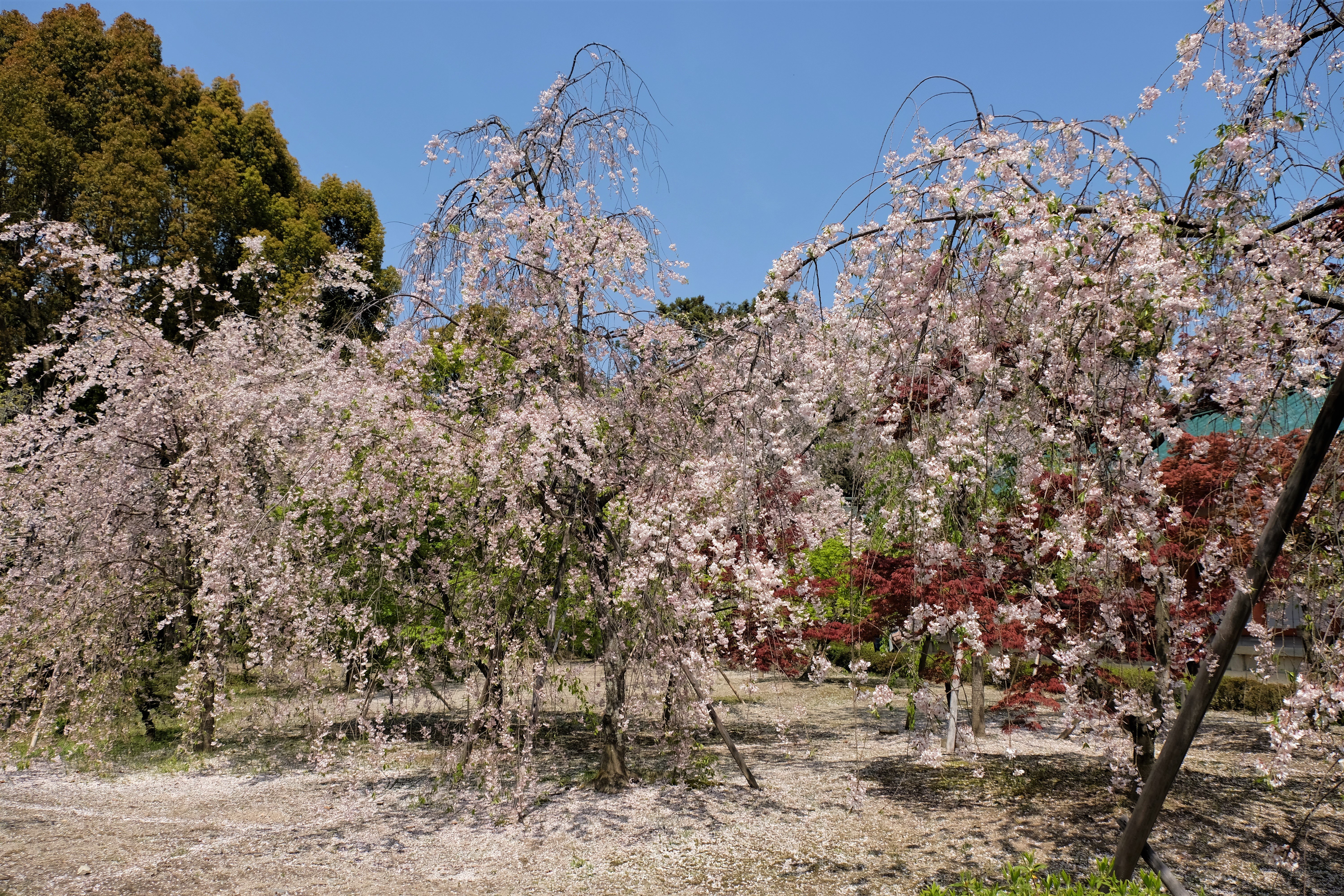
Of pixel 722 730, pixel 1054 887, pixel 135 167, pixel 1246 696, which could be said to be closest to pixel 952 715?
pixel 722 730

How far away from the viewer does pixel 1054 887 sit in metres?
3.01

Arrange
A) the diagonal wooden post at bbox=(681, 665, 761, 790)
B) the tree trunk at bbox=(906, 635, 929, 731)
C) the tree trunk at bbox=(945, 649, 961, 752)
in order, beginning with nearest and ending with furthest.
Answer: the diagonal wooden post at bbox=(681, 665, 761, 790) < the tree trunk at bbox=(945, 649, 961, 752) < the tree trunk at bbox=(906, 635, 929, 731)

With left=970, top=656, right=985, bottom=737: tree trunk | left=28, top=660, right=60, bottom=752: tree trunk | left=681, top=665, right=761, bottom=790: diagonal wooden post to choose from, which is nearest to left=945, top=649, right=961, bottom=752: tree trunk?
left=970, top=656, right=985, bottom=737: tree trunk

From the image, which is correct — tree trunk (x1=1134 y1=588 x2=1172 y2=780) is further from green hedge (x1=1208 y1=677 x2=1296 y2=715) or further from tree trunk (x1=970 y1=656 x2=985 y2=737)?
green hedge (x1=1208 y1=677 x2=1296 y2=715)

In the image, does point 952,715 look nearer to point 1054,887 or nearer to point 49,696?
point 1054,887

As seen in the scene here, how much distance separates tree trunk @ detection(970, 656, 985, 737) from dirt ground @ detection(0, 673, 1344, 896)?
374mm

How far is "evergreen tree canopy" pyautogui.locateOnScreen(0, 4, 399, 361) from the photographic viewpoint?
49.3 feet

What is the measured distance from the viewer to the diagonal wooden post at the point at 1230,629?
2760mm

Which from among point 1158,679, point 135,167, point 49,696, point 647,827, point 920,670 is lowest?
point 647,827

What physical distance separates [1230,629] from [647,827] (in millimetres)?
4168

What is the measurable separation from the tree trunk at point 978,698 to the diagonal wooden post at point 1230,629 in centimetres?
417

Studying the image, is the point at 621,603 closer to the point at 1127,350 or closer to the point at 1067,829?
the point at 1067,829

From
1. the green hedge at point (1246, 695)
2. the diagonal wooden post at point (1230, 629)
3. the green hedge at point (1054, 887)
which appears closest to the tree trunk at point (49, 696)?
the green hedge at point (1054, 887)

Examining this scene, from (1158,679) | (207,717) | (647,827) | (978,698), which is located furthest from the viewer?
(207,717)
